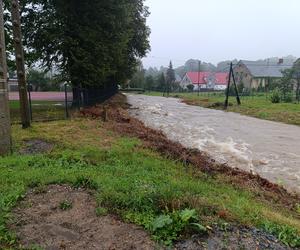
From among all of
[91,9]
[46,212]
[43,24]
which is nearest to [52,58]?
[43,24]

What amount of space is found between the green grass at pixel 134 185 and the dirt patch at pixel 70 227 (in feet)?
0.46

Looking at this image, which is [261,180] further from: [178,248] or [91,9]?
[91,9]

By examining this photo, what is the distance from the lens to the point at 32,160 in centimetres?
746

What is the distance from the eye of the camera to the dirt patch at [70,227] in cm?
389

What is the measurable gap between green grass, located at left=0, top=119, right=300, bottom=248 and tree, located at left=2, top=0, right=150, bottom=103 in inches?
385

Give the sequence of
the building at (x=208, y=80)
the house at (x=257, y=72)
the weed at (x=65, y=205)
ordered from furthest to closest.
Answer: the building at (x=208, y=80), the house at (x=257, y=72), the weed at (x=65, y=205)

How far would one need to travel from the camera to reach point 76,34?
20.1 m

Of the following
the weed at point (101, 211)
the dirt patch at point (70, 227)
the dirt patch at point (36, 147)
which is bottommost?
the dirt patch at point (36, 147)

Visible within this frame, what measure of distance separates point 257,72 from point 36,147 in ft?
228

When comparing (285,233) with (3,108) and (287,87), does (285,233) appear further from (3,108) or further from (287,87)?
(287,87)

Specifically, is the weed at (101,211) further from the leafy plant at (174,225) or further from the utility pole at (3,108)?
the utility pole at (3,108)

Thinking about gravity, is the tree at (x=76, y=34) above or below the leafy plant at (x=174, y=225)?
above

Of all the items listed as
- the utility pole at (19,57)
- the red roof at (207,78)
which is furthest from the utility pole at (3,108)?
the red roof at (207,78)

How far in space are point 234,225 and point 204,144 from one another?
10.3m
